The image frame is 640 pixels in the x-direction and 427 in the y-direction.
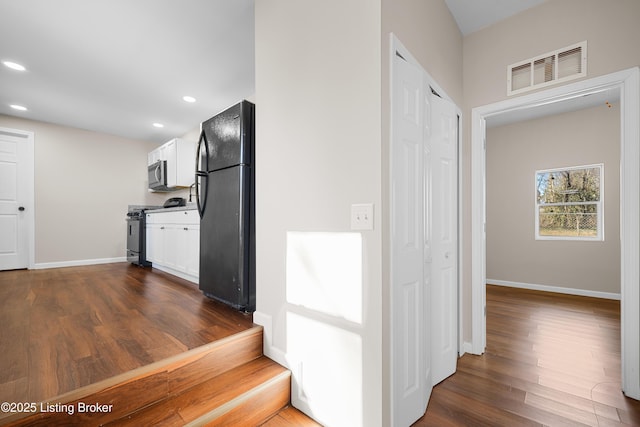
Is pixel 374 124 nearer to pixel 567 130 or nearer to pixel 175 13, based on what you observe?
pixel 175 13

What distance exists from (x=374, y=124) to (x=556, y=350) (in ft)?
9.03

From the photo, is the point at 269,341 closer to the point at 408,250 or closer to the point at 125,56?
the point at 408,250

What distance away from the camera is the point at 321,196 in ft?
5.08

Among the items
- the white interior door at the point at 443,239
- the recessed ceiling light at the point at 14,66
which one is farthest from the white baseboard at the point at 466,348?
the recessed ceiling light at the point at 14,66

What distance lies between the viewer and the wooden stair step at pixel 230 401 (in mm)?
1269

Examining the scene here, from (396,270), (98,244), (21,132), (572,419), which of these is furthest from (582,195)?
(21,132)

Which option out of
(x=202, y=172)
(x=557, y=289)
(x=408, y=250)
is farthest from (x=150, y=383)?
(x=557, y=289)

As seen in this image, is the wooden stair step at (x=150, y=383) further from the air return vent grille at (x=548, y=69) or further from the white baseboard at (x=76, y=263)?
the white baseboard at (x=76, y=263)

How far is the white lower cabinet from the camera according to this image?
3127 mm

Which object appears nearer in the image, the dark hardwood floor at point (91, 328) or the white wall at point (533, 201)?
the dark hardwood floor at point (91, 328)

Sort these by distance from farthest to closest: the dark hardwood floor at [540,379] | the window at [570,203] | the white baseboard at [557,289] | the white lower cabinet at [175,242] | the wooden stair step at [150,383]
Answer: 1. the window at [570,203]
2. the white baseboard at [557,289]
3. the white lower cabinet at [175,242]
4. the dark hardwood floor at [540,379]
5. the wooden stair step at [150,383]

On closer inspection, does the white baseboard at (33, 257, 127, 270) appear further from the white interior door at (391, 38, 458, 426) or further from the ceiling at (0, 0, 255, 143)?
the white interior door at (391, 38, 458, 426)

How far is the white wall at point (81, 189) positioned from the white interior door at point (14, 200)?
0.13 m

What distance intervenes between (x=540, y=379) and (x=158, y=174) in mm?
5802
